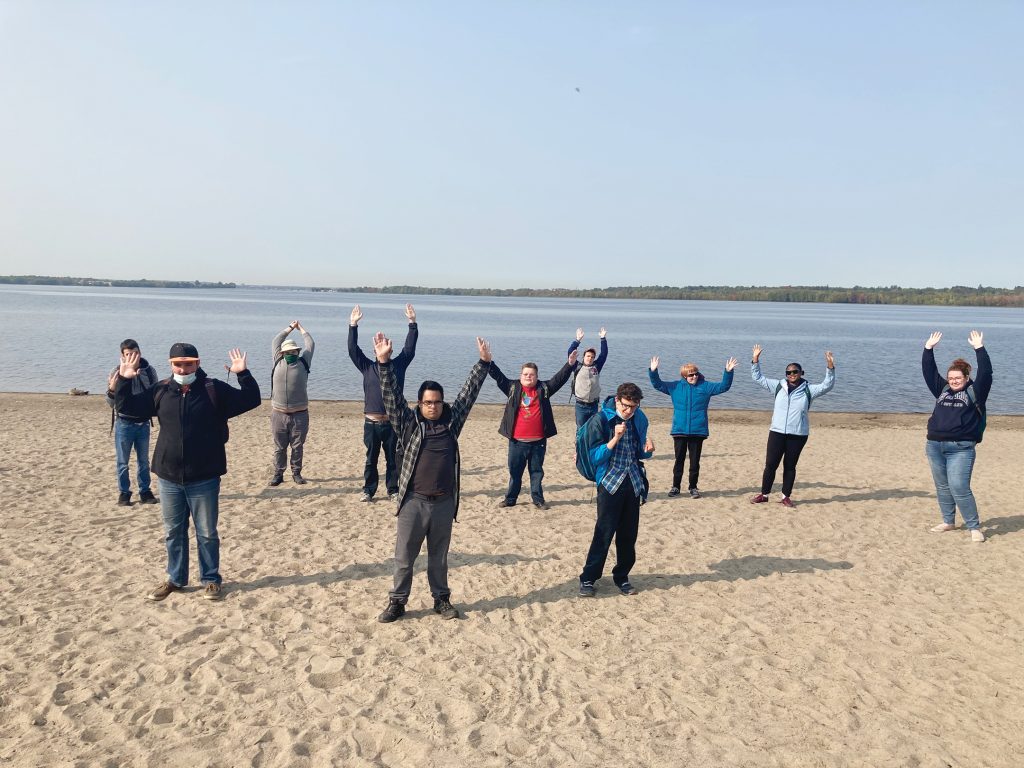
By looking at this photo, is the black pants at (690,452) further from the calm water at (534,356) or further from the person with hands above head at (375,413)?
the calm water at (534,356)

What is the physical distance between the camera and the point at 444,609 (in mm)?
6262

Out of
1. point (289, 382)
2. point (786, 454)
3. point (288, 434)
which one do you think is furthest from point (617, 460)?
point (288, 434)

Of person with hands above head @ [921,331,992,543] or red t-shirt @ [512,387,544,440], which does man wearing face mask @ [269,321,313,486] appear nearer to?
red t-shirt @ [512,387,544,440]

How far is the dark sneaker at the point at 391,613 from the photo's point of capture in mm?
6086

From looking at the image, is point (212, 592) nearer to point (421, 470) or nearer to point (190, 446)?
point (190, 446)

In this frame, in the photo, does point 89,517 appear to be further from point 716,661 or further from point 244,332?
point 244,332

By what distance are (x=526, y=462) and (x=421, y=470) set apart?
4398 mm

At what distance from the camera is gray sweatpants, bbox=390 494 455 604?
5922 mm

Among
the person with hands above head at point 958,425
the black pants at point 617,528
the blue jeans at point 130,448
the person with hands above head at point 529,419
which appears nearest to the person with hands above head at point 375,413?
the person with hands above head at point 529,419

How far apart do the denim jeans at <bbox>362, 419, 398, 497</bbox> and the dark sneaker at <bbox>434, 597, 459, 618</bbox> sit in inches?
137

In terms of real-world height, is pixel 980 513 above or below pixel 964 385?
below

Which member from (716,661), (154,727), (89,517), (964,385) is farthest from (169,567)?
(964,385)

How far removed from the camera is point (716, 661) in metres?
5.57

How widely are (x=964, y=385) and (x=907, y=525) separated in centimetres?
221
